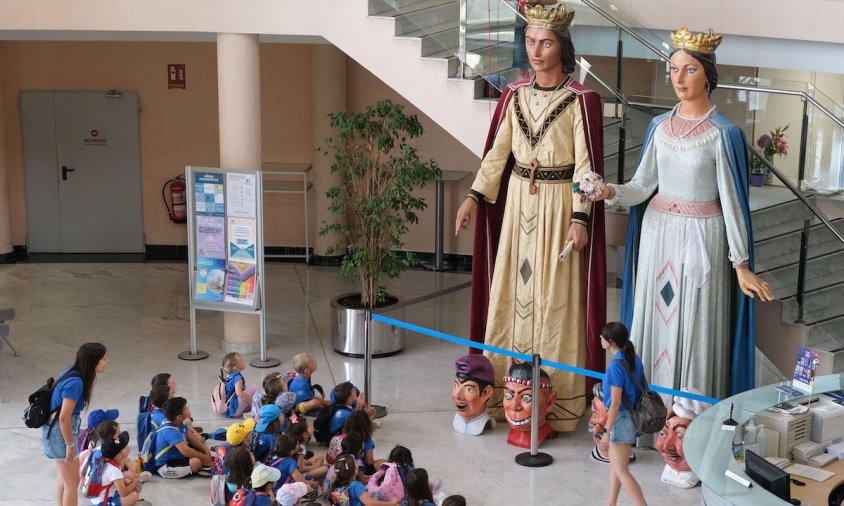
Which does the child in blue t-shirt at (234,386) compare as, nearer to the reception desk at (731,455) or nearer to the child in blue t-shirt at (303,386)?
the child in blue t-shirt at (303,386)

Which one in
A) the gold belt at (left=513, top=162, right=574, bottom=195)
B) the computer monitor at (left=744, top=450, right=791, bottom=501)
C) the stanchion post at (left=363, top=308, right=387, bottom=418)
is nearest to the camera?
the computer monitor at (left=744, top=450, right=791, bottom=501)

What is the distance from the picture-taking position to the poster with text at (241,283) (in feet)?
31.7

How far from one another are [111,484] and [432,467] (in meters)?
2.19

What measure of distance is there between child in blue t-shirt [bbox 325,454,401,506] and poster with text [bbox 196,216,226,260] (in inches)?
140

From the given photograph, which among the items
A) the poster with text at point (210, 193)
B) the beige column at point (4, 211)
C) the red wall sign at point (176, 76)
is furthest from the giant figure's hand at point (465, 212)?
the beige column at point (4, 211)

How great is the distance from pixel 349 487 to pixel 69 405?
1731 millimetres

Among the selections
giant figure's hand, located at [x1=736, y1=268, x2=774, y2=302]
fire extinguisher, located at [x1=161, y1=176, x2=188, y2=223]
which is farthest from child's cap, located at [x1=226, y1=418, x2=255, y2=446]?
fire extinguisher, located at [x1=161, y1=176, x2=188, y2=223]

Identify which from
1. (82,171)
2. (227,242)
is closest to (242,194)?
(227,242)

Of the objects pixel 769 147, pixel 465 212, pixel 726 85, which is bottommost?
pixel 465 212

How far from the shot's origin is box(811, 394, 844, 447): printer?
597cm

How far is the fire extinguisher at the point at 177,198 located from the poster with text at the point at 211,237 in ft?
14.0

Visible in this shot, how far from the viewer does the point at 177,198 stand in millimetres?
13852

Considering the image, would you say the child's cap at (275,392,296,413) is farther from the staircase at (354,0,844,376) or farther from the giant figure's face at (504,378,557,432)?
the staircase at (354,0,844,376)

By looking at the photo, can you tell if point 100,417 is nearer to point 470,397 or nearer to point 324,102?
point 470,397
